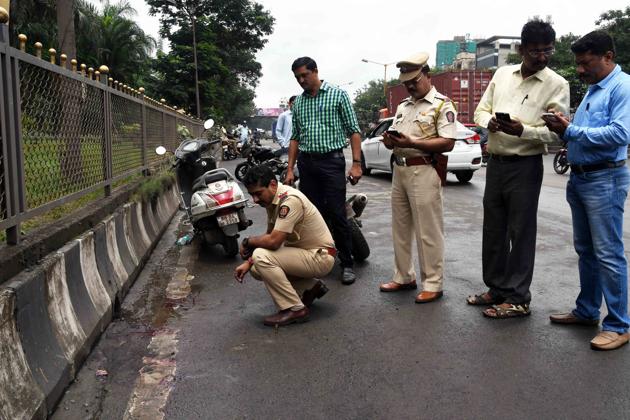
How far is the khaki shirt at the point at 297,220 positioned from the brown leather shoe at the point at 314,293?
0.30 m

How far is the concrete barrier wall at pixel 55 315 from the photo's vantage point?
8.28ft

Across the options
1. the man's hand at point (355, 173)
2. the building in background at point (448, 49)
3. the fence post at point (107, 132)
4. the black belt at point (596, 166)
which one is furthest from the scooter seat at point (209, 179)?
the building in background at point (448, 49)

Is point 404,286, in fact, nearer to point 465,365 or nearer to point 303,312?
point 303,312

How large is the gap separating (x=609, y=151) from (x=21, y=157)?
3323mm

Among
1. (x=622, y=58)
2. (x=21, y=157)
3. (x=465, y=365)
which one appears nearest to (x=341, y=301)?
(x=465, y=365)

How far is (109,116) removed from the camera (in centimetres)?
559

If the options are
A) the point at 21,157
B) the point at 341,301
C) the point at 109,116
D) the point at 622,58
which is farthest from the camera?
the point at 622,58

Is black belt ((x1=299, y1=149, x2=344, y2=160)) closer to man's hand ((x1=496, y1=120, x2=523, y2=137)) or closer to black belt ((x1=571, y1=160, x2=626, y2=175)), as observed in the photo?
man's hand ((x1=496, y1=120, x2=523, y2=137))

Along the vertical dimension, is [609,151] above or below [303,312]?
above

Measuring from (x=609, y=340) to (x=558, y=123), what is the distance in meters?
1.31

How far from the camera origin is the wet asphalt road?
9.25ft

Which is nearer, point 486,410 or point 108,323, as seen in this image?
point 486,410

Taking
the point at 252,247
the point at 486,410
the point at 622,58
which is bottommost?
the point at 486,410

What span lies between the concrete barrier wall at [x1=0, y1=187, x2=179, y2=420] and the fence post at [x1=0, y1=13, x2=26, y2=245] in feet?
1.06
